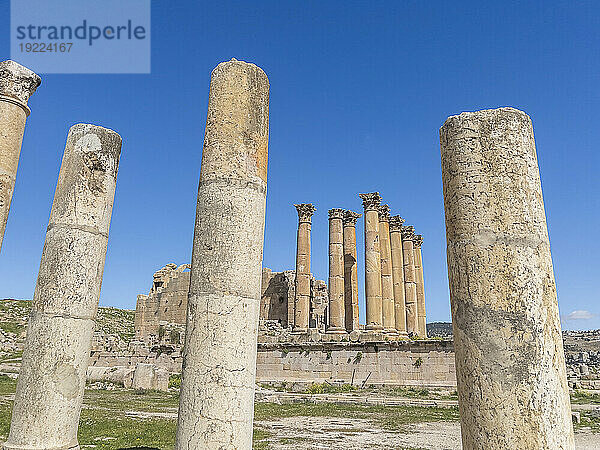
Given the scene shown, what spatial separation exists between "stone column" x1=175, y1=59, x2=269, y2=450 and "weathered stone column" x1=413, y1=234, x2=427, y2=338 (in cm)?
3126

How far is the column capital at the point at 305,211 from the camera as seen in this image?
1328 inches

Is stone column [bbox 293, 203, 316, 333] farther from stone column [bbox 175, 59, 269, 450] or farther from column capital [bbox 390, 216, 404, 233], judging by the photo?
stone column [bbox 175, 59, 269, 450]

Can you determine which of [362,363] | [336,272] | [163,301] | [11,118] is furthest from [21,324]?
[11,118]

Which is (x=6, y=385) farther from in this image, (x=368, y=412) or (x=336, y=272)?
(x=336, y=272)

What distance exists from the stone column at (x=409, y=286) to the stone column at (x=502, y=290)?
102 feet

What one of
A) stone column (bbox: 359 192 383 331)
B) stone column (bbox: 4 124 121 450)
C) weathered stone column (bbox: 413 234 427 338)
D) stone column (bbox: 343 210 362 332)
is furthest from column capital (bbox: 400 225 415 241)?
stone column (bbox: 4 124 121 450)

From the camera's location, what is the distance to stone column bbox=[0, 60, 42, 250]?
8242mm

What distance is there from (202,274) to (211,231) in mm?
550

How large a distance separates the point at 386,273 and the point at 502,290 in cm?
2737

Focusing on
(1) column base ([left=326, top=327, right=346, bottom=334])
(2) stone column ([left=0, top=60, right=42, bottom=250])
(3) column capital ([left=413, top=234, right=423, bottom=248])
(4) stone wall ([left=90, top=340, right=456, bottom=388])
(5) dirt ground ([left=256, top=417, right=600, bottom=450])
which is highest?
(3) column capital ([left=413, top=234, right=423, bottom=248])

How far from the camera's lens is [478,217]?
487 centimetres

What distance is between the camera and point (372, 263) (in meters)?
30.1

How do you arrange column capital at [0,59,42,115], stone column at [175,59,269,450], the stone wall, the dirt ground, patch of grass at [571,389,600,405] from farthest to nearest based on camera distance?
1. the stone wall
2. patch of grass at [571,389,600,405]
3. the dirt ground
4. column capital at [0,59,42,115]
5. stone column at [175,59,269,450]

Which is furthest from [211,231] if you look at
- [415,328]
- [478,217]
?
[415,328]
